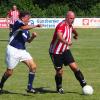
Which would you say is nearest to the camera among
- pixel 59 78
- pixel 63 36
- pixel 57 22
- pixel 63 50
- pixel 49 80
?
pixel 63 36

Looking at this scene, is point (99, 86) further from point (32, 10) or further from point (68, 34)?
point (32, 10)

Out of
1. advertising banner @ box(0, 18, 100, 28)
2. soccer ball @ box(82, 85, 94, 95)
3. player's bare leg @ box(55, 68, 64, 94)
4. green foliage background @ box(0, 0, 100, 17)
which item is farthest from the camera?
green foliage background @ box(0, 0, 100, 17)

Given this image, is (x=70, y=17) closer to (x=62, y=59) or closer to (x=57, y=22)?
(x=62, y=59)

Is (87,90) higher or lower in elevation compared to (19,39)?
lower

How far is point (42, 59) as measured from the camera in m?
20.3

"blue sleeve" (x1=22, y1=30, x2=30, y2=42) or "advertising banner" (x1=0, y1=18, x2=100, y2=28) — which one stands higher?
"blue sleeve" (x1=22, y1=30, x2=30, y2=42)

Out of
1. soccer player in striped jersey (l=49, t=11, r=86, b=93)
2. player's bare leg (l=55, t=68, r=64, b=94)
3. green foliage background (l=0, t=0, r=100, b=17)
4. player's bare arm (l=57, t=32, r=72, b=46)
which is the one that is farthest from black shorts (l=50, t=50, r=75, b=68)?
green foliage background (l=0, t=0, r=100, b=17)

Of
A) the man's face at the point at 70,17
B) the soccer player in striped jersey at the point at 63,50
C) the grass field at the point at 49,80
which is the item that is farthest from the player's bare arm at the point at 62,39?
the grass field at the point at 49,80

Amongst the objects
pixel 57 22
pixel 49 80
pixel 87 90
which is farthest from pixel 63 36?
pixel 57 22

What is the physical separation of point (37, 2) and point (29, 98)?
5379cm

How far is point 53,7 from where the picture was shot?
200ft

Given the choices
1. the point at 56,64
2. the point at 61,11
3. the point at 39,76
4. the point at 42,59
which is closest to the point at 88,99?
the point at 56,64

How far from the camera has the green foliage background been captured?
5875 cm

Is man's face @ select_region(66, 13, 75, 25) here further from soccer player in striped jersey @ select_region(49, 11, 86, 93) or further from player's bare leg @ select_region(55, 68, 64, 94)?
player's bare leg @ select_region(55, 68, 64, 94)
